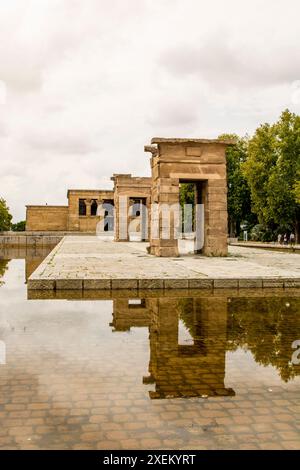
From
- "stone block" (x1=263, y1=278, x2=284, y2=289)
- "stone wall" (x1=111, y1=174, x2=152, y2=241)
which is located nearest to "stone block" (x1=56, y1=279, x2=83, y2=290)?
"stone block" (x1=263, y1=278, x2=284, y2=289)

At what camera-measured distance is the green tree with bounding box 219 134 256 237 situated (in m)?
44.7

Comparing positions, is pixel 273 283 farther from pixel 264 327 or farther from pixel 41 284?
pixel 41 284

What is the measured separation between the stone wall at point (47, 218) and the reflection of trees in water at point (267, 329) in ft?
182

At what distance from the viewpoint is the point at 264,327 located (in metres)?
6.65

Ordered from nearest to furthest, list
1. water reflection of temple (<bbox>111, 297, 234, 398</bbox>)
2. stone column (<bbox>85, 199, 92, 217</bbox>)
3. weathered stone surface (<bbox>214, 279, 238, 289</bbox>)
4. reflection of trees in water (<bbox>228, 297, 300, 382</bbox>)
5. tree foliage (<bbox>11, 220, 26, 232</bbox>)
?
water reflection of temple (<bbox>111, 297, 234, 398</bbox>) → reflection of trees in water (<bbox>228, 297, 300, 382</bbox>) → weathered stone surface (<bbox>214, 279, 238, 289</bbox>) → stone column (<bbox>85, 199, 92, 217</bbox>) → tree foliage (<bbox>11, 220, 26, 232</bbox>)

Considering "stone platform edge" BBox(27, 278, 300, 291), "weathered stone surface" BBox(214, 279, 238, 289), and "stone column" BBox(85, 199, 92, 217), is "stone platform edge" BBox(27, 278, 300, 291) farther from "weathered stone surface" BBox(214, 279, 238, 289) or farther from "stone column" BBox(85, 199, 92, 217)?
"stone column" BBox(85, 199, 92, 217)

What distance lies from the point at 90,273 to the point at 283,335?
6.15 meters

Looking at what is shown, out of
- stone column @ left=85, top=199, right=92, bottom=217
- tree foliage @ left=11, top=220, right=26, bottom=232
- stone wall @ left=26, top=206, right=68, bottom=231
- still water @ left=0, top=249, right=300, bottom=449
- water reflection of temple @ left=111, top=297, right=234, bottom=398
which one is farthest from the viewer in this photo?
tree foliage @ left=11, top=220, right=26, bottom=232

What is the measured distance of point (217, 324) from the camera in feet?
22.3

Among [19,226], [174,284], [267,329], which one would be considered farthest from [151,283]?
[19,226]

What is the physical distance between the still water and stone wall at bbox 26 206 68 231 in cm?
5575

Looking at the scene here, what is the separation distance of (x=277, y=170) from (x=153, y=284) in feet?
95.0
